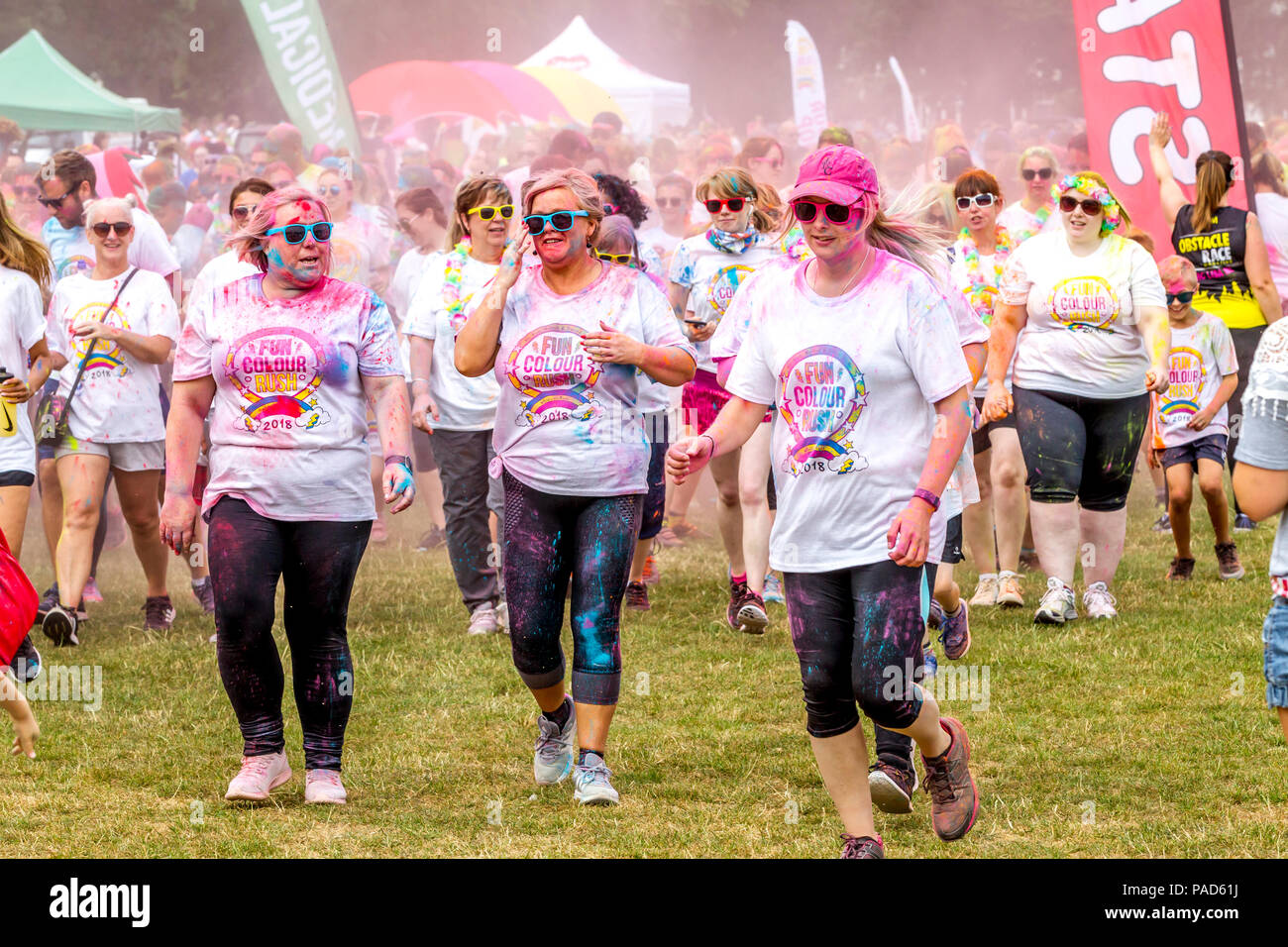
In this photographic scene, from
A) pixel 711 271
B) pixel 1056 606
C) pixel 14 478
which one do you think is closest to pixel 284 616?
pixel 14 478

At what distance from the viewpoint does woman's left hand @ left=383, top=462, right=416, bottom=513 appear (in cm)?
543

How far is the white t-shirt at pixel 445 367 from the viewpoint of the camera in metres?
8.66

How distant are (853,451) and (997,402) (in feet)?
11.4

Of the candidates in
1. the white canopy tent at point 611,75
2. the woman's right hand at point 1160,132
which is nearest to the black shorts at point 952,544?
the woman's right hand at point 1160,132

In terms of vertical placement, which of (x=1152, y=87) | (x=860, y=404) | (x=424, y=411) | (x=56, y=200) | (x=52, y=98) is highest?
(x=52, y=98)

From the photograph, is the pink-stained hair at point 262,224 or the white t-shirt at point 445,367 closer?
the pink-stained hair at point 262,224

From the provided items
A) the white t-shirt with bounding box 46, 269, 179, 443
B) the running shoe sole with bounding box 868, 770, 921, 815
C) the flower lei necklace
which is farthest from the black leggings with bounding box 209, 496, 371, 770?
Result: the flower lei necklace

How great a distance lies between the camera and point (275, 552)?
18.4ft

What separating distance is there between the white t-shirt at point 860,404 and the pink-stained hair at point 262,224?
5.85 ft

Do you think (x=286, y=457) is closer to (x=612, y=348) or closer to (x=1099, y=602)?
(x=612, y=348)

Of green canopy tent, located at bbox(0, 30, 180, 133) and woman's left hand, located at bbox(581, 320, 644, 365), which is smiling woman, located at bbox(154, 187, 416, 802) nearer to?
woman's left hand, located at bbox(581, 320, 644, 365)

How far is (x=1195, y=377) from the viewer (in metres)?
9.62

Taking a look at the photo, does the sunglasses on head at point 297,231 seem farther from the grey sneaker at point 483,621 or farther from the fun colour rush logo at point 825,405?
the grey sneaker at point 483,621
